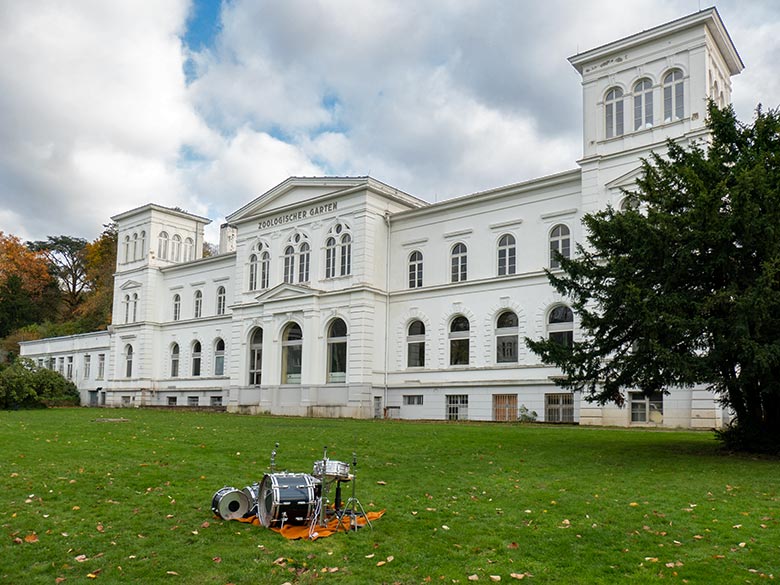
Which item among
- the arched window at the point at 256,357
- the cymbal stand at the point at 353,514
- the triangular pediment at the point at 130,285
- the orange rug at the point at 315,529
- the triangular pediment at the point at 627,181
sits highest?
the triangular pediment at the point at 627,181

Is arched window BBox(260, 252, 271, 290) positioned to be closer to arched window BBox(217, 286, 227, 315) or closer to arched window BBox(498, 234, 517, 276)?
arched window BBox(217, 286, 227, 315)

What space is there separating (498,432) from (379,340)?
14866 mm

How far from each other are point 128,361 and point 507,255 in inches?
1257

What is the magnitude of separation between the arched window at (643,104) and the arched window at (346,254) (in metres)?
15.3

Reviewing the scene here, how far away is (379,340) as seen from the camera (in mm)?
38281

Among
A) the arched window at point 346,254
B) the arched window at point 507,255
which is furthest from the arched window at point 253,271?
the arched window at point 507,255

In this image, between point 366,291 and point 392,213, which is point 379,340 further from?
point 392,213

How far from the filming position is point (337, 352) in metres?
39.0

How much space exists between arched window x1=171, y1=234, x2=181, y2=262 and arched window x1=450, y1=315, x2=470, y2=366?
26.8m

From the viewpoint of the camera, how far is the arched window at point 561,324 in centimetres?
3234

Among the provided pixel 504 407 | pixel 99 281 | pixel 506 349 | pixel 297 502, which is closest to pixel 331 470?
pixel 297 502

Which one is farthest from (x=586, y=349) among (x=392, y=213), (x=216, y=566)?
(x=392, y=213)

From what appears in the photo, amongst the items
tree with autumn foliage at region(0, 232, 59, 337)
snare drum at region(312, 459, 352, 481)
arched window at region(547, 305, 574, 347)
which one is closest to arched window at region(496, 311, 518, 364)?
arched window at region(547, 305, 574, 347)

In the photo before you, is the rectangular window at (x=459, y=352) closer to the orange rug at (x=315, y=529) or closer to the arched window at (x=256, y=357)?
the arched window at (x=256, y=357)
